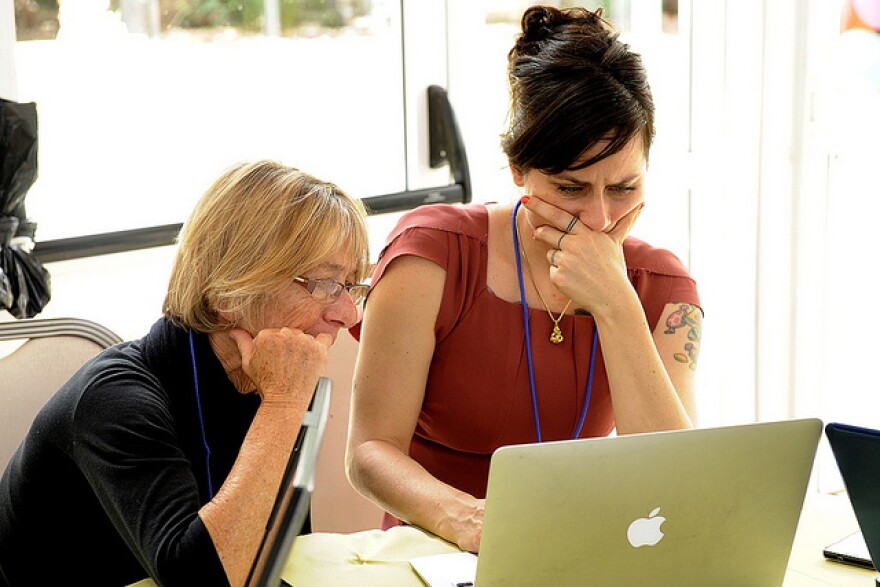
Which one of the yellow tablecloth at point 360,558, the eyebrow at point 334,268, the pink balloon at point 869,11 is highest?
the pink balloon at point 869,11

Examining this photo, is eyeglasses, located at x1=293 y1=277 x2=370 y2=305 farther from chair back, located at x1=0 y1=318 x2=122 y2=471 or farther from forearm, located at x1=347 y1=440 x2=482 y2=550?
chair back, located at x1=0 y1=318 x2=122 y2=471

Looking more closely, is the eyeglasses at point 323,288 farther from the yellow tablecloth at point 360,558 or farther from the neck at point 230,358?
the yellow tablecloth at point 360,558

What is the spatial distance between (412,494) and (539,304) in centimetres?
44

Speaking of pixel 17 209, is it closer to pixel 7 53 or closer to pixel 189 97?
pixel 7 53

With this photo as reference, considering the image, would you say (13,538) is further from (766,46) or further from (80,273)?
(766,46)

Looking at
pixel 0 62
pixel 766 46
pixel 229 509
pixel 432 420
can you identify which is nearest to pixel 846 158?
pixel 766 46

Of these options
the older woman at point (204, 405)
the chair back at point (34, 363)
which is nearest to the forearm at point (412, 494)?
the older woman at point (204, 405)

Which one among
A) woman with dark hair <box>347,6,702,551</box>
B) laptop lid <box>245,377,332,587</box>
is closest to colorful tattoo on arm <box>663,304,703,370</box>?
woman with dark hair <box>347,6,702,551</box>

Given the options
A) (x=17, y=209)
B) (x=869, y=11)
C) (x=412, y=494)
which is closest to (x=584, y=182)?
(x=412, y=494)

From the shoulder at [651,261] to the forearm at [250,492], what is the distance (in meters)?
0.73

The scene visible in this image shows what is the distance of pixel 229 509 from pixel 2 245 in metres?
1.02

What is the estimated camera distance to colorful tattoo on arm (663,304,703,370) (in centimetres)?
181

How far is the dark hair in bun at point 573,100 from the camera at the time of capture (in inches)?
64.4

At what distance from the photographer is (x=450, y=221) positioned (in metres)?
1.84
